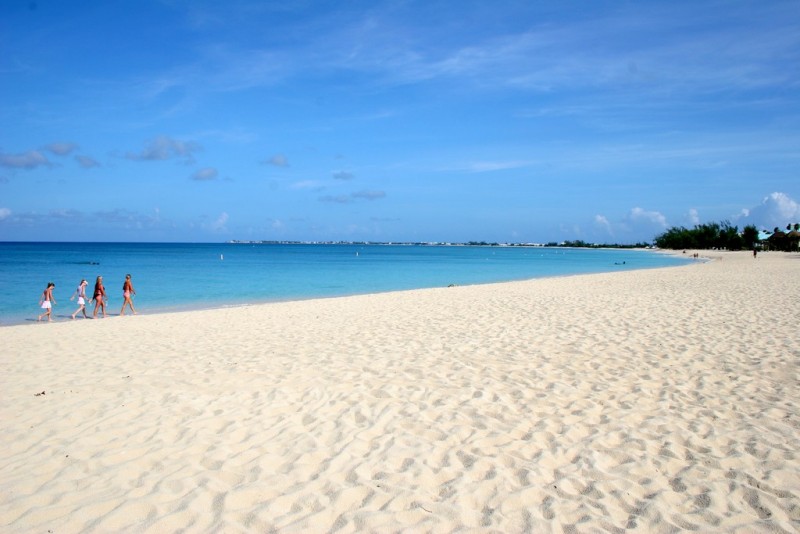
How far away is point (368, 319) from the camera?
41.4 feet

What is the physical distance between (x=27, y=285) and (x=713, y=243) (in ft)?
429

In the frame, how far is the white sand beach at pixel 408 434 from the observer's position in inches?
Result: 137

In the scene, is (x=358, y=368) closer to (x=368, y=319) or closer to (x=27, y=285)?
(x=368, y=319)

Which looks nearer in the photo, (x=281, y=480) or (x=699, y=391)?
(x=281, y=480)

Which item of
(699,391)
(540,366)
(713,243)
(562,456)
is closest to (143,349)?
(540,366)

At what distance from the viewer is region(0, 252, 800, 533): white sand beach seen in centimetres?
348

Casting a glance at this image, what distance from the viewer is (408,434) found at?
481 cm

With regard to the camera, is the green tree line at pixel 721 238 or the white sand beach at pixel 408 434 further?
the green tree line at pixel 721 238

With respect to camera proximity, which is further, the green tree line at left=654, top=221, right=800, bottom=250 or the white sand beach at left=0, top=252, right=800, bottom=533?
the green tree line at left=654, top=221, right=800, bottom=250

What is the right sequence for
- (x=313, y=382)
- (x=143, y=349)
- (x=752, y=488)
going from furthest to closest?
1. (x=143, y=349)
2. (x=313, y=382)
3. (x=752, y=488)

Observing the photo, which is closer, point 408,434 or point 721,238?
point 408,434

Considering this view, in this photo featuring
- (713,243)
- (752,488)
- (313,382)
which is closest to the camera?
(752,488)

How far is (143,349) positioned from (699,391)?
354 inches

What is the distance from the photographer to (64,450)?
14.8 feet
